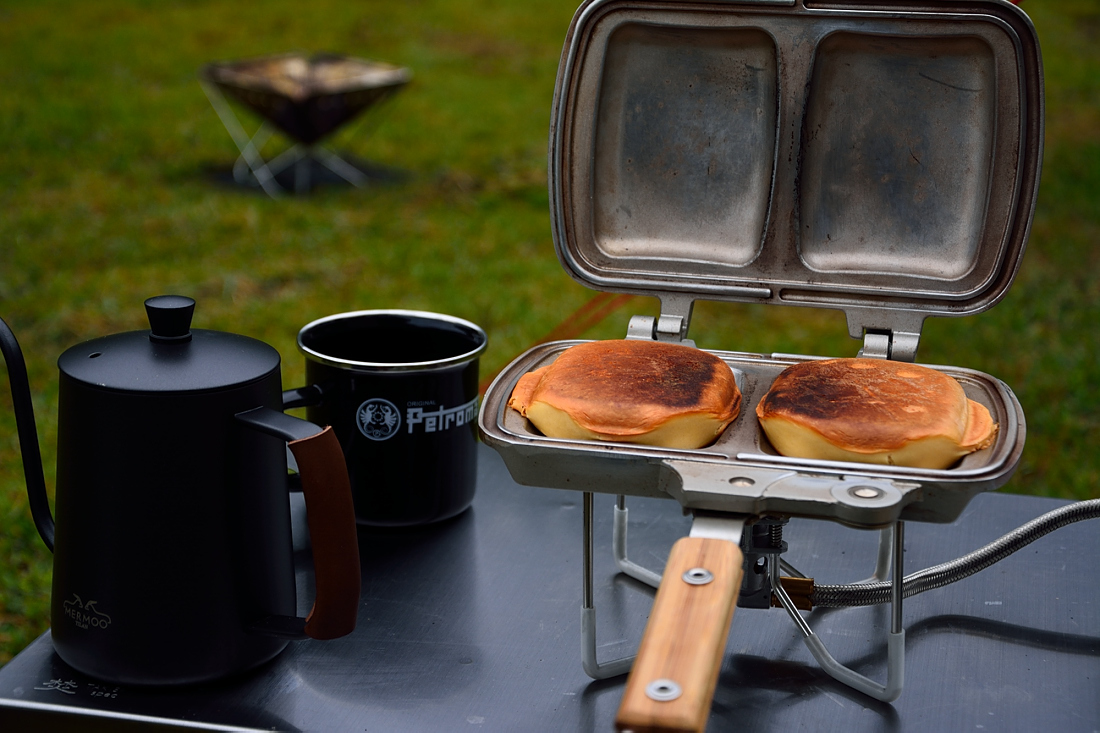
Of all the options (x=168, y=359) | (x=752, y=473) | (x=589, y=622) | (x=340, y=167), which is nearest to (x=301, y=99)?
(x=340, y=167)

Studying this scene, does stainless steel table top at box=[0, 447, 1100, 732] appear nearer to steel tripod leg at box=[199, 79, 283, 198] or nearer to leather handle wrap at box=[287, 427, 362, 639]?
leather handle wrap at box=[287, 427, 362, 639]

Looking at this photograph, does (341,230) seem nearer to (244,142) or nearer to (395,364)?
(244,142)

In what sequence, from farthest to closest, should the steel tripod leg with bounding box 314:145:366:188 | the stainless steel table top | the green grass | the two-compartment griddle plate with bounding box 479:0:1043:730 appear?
the steel tripod leg with bounding box 314:145:366:188 → the green grass → the two-compartment griddle plate with bounding box 479:0:1043:730 → the stainless steel table top

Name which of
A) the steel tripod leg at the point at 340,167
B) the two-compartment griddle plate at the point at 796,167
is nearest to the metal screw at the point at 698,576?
the two-compartment griddle plate at the point at 796,167

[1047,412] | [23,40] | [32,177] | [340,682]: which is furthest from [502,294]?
[23,40]

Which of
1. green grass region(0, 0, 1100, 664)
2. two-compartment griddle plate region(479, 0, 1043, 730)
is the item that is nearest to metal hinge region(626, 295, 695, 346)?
two-compartment griddle plate region(479, 0, 1043, 730)

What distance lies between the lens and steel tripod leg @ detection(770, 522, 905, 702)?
3.13 ft

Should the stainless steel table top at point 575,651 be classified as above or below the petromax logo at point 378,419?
below

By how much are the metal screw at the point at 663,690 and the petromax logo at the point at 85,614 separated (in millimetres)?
540

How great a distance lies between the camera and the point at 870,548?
52.6 inches

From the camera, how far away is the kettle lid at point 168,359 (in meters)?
0.91

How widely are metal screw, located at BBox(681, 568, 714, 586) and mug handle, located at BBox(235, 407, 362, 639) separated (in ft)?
0.98

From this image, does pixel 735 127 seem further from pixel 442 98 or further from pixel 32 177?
pixel 442 98

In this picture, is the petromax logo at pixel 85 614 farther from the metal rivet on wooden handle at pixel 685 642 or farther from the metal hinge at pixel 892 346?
the metal hinge at pixel 892 346
